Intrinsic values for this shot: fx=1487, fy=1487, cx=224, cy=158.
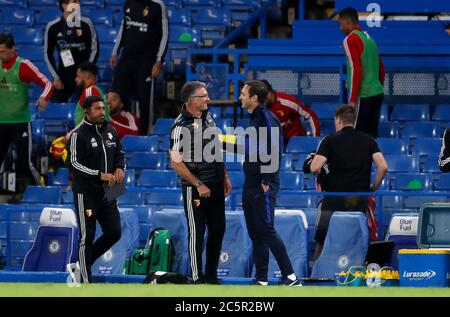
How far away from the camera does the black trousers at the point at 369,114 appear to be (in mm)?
15000

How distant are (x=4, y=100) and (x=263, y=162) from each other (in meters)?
4.45

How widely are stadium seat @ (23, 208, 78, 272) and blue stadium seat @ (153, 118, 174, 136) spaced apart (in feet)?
9.83

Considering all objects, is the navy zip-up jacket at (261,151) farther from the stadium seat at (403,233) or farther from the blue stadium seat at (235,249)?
the stadium seat at (403,233)

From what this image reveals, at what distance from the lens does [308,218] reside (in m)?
14.0

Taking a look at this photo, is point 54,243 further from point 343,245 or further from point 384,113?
point 384,113

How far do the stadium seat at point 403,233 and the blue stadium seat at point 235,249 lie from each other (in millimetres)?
1338

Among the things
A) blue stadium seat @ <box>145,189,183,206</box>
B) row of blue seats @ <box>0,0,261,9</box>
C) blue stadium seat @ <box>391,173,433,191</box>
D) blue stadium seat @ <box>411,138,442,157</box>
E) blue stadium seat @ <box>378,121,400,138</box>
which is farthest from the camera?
row of blue seats @ <box>0,0,261,9</box>

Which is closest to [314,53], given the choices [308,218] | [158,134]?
[158,134]

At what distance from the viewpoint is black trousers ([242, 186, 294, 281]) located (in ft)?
40.7

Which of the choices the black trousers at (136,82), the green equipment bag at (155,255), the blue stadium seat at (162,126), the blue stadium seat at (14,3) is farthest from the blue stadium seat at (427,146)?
the blue stadium seat at (14,3)

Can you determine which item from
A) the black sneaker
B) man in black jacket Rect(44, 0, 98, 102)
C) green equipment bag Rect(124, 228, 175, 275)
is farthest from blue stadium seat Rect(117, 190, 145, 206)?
the black sneaker

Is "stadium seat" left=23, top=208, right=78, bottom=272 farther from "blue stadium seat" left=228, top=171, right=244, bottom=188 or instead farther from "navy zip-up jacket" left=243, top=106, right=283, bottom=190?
"navy zip-up jacket" left=243, top=106, right=283, bottom=190
